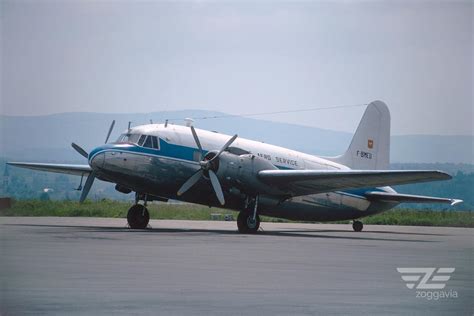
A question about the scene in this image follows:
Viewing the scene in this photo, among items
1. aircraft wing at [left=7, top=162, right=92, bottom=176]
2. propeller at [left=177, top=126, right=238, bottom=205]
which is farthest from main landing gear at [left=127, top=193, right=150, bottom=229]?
aircraft wing at [left=7, top=162, right=92, bottom=176]

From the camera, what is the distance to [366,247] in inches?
1057

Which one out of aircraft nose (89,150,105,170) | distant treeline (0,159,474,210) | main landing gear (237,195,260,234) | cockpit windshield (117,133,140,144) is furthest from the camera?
distant treeline (0,159,474,210)

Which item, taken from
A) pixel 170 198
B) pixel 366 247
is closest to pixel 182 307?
pixel 366 247

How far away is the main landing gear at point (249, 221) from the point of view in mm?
34531

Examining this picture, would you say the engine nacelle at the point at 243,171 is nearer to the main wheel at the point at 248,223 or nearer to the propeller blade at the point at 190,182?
the propeller blade at the point at 190,182

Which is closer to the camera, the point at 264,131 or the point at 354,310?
the point at 354,310

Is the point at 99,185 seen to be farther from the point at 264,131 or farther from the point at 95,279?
the point at 95,279

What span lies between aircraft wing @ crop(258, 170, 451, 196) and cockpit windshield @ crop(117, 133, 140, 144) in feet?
16.1

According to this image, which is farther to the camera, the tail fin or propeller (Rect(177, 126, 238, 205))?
the tail fin

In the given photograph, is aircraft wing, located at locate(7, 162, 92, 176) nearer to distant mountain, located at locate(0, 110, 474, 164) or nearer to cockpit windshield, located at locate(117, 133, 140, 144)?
distant mountain, located at locate(0, 110, 474, 164)

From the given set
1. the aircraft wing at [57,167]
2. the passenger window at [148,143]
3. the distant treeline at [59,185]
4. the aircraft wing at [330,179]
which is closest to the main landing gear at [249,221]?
the aircraft wing at [330,179]

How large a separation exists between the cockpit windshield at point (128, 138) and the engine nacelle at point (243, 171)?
332cm

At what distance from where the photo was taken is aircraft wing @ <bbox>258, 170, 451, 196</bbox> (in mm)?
33406

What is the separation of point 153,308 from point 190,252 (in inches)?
384
